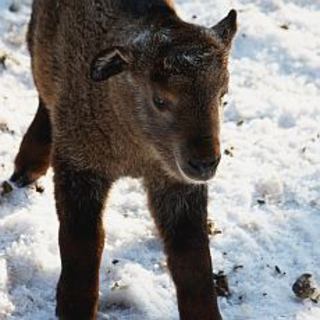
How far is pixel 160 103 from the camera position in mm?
4875

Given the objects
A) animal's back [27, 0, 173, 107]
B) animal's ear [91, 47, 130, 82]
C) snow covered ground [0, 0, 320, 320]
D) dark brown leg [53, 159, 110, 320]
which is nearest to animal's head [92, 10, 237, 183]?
→ animal's ear [91, 47, 130, 82]

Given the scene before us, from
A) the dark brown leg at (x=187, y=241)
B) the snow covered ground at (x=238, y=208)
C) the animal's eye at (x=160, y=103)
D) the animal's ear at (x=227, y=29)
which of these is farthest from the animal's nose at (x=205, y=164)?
the snow covered ground at (x=238, y=208)

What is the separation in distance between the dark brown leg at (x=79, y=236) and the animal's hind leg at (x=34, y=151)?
4.48 ft

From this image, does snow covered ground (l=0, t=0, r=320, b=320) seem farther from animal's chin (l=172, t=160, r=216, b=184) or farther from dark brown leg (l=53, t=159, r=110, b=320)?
animal's chin (l=172, t=160, r=216, b=184)

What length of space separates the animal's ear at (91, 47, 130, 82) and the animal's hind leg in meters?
1.91

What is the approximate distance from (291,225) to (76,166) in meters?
1.89

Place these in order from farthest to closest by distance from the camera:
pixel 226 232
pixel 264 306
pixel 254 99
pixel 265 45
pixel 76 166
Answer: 1. pixel 265 45
2. pixel 254 99
3. pixel 226 232
4. pixel 264 306
5. pixel 76 166

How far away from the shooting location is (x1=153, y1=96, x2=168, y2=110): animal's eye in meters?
4.84

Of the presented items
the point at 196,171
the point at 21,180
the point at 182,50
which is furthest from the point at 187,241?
the point at 21,180

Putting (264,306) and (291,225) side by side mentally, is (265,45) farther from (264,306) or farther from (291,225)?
(264,306)

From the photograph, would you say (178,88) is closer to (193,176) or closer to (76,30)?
(193,176)

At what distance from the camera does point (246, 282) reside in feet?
19.8

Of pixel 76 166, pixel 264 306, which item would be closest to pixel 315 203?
pixel 264 306

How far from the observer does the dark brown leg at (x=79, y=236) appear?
17.7ft
